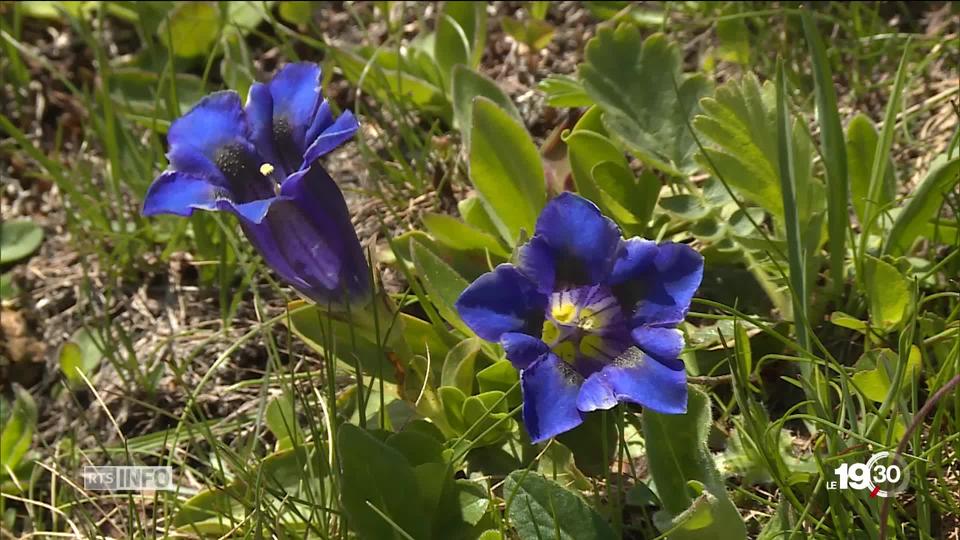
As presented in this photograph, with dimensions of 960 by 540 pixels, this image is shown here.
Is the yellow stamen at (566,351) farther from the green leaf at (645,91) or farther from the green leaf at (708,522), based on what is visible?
the green leaf at (645,91)

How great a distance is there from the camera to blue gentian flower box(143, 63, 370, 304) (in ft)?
5.30

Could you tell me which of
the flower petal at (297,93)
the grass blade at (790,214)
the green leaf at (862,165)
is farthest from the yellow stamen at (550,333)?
the green leaf at (862,165)

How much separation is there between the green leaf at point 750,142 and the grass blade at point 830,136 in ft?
0.23

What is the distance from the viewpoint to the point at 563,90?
2119 millimetres

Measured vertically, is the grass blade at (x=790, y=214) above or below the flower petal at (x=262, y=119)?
below

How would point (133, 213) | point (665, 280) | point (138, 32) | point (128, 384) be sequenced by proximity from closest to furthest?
point (665, 280)
point (128, 384)
point (133, 213)
point (138, 32)

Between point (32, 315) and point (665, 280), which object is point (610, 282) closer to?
point (665, 280)

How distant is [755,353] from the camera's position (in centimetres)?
185

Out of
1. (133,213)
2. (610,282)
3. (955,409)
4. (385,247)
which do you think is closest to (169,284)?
(133,213)

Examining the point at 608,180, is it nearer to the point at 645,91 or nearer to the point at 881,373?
the point at 645,91

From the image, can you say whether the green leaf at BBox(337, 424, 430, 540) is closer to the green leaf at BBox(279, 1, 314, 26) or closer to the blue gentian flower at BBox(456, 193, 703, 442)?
the blue gentian flower at BBox(456, 193, 703, 442)

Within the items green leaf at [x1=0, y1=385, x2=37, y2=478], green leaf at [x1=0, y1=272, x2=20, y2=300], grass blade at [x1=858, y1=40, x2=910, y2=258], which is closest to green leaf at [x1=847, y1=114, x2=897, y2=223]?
grass blade at [x1=858, y1=40, x2=910, y2=258]

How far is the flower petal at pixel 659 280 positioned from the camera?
1.48 meters

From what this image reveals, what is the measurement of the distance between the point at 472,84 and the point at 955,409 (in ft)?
3.48
